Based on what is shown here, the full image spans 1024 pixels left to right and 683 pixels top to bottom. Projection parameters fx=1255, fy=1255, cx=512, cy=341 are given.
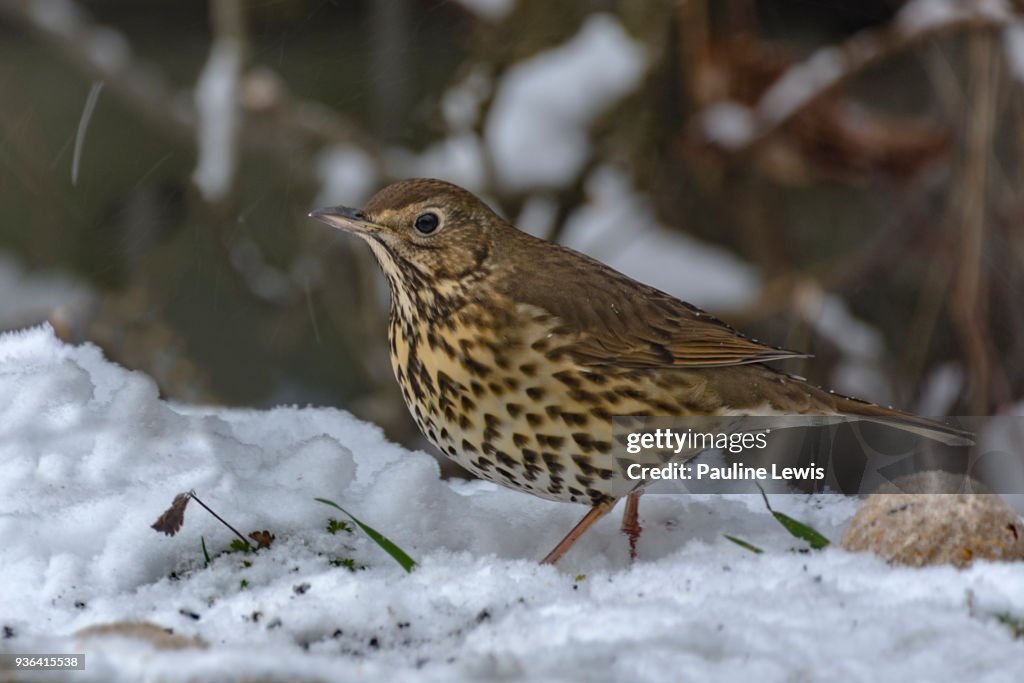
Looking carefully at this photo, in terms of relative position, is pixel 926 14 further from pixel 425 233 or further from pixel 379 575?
pixel 379 575

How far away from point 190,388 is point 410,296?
2.30 meters

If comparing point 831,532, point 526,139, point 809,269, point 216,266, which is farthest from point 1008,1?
point 216,266

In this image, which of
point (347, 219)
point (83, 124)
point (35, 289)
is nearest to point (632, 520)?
point (347, 219)

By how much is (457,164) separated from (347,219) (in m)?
2.51

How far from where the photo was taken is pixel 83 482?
260 centimetres

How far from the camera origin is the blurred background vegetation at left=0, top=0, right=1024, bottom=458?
16.1 feet

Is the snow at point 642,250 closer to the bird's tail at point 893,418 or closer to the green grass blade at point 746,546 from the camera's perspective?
the bird's tail at point 893,418

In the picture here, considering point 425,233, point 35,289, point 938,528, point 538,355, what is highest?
point 35,289

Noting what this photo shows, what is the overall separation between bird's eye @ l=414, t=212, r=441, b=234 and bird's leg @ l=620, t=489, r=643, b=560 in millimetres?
751

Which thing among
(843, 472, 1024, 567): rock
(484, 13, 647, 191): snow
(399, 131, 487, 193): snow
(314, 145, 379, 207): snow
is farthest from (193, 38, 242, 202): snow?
(843, 472, 1024, 567): rock

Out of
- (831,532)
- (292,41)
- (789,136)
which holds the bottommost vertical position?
(831,532)

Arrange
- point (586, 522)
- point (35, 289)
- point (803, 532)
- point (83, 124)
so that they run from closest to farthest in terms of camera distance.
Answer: point (803, 532)
point (586, 522)
point (35, 289)
point (83, 124)

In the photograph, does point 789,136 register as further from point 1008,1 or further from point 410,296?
point 410,296

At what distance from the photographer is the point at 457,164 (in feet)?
17.2
